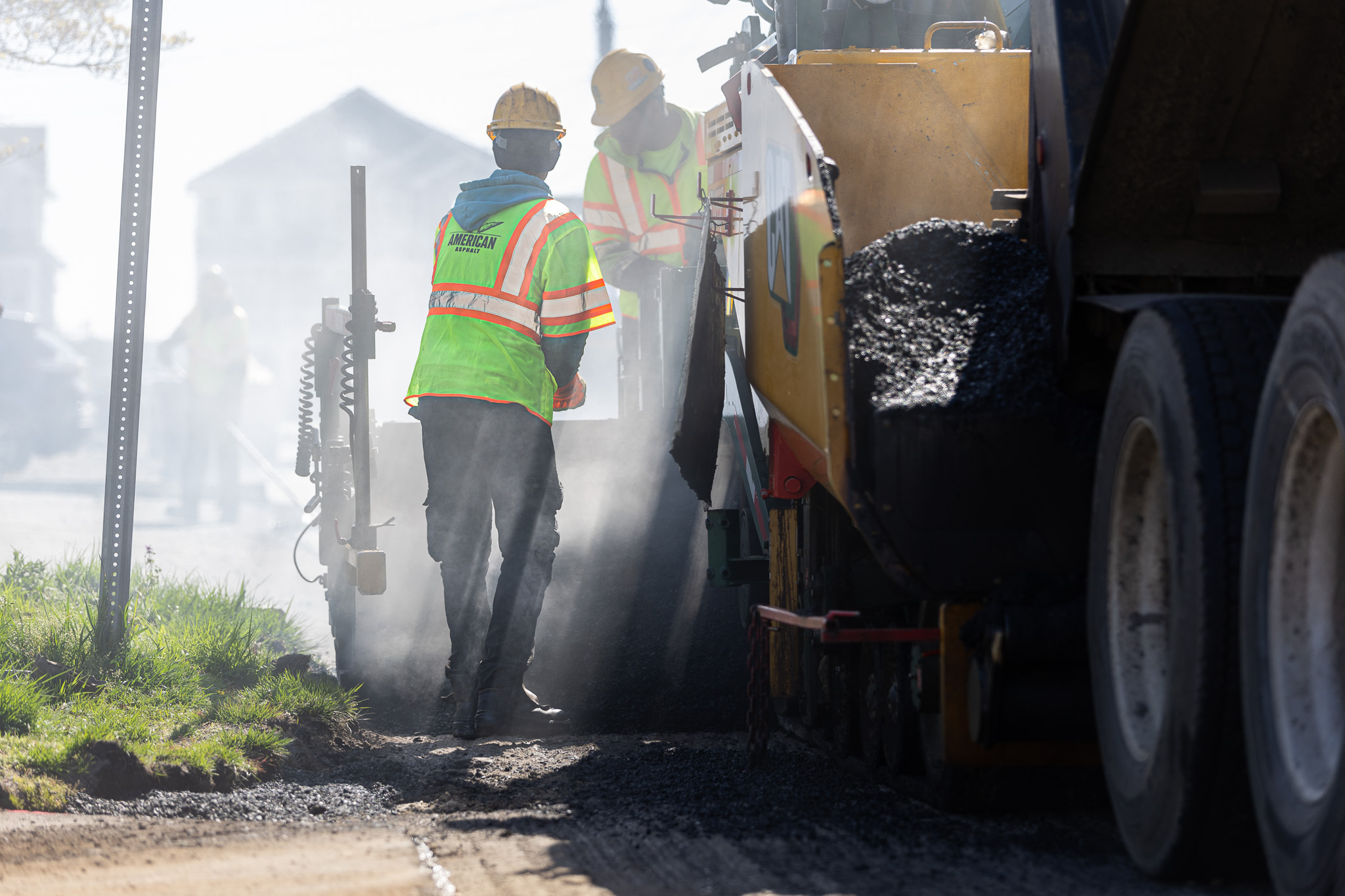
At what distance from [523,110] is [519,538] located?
172 centimetres

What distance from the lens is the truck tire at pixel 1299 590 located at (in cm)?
189

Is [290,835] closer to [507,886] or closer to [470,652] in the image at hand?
[507,886]

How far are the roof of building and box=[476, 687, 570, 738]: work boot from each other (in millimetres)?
31928

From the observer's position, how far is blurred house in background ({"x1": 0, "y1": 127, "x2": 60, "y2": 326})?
36344 millimetres

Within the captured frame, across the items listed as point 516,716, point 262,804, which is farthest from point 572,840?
point 516,716

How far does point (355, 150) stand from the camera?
37938mm

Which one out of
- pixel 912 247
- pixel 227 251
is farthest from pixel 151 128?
pixel 227 251

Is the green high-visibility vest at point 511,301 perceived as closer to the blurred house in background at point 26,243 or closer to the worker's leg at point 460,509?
the worker's leg at point 460,509

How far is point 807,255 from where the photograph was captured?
3.33m

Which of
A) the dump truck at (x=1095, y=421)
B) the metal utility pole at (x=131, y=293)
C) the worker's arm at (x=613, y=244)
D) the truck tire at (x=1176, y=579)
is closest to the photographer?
the dump truck at (x=1095, y=421)

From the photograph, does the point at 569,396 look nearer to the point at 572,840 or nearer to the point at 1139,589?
the point at 572,840

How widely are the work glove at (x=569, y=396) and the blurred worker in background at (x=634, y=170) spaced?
254cm

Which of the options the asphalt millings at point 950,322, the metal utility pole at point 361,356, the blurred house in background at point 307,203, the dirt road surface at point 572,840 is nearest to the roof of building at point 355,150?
the blurred house in background at point 307,203

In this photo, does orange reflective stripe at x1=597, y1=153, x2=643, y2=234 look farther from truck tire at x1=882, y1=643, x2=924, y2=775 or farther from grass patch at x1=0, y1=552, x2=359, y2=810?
truck tire at x1=882, y1=643, x2=924, y2=775
